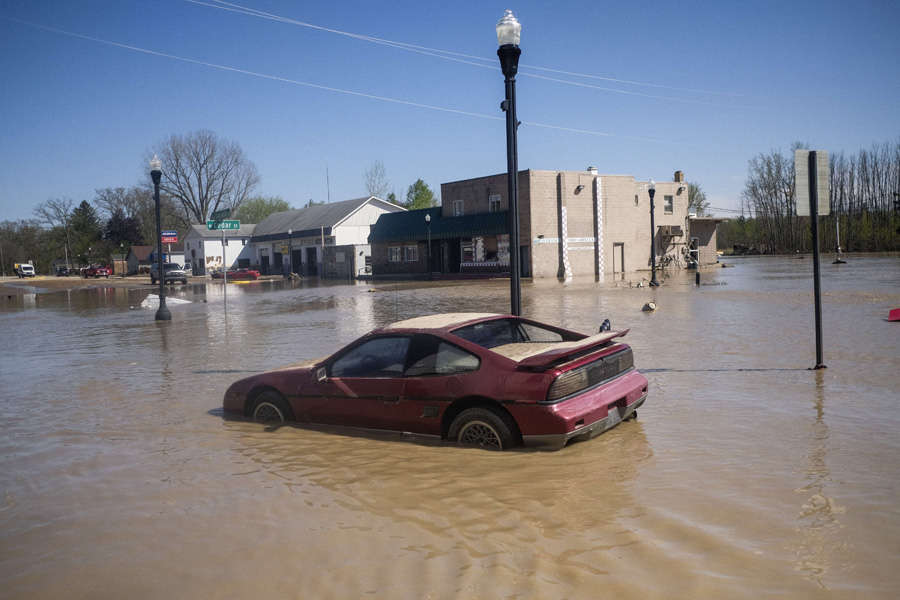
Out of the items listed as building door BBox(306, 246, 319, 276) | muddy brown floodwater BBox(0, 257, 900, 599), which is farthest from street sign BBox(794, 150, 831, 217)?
building door BBox(306, 246, 319, 276)

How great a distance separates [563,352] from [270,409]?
11.7ft

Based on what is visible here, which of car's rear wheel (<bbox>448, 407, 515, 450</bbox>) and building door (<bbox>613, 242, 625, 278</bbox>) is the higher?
building door (<bbox>613, 242, 625, 278</bbox>)

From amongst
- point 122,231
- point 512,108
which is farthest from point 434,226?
point 122,231

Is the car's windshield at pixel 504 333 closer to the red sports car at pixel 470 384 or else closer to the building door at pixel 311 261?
the red sports car at pixel 470 384

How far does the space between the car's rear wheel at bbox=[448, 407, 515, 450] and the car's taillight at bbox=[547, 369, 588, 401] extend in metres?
0.54

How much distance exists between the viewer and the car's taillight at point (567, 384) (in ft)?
20.5

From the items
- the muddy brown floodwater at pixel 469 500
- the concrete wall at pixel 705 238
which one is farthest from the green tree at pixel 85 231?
the muddy brown floodwater at pixel 469 500

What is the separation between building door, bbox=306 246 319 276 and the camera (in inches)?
2813

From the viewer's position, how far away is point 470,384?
6.61 metres

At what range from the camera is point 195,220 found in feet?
321

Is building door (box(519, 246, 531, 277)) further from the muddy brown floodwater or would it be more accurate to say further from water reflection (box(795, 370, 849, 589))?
water reflection (box(795, 370, 849, 589))

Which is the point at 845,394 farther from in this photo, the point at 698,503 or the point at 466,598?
the point at 466,598

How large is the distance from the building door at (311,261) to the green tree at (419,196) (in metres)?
29.5

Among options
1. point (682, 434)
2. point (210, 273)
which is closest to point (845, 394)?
point (682, 434)
